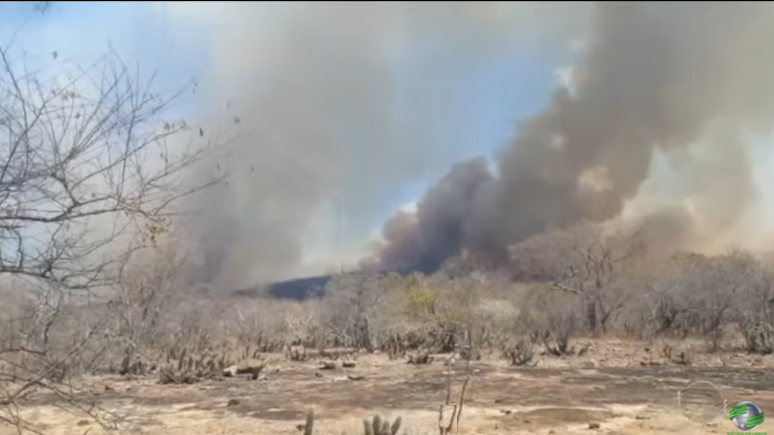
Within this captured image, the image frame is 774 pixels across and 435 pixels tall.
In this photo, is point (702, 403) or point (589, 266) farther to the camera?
point (589, 266)

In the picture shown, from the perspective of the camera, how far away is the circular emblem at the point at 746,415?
22.7 feet

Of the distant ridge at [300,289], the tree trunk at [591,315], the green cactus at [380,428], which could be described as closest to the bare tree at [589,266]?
the tree trunk at [591,315]

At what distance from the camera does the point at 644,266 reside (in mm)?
25156

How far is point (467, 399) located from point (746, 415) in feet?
10.6

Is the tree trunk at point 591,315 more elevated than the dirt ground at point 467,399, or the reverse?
the tree trunk at point 591,315

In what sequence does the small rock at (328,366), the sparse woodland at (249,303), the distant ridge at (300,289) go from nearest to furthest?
the sparse woodland at (249,303)
the small rock at (328,366)
the distant ridge at (300,289)

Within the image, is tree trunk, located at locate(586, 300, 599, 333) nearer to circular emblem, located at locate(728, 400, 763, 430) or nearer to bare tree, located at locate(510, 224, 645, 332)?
bare tree, located at locate(510, 224, 645, 332)

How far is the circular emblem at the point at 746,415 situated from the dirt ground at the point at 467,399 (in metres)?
0.11

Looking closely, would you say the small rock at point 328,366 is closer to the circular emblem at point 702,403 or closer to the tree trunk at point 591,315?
the circular emblem at point 702,403

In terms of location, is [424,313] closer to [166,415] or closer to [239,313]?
[239,313]

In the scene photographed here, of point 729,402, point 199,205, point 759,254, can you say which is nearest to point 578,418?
point 729,402

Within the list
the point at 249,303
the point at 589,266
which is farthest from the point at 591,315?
the point at 249,303

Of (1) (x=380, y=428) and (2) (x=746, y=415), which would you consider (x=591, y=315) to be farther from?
(1) (x=380, y=428)

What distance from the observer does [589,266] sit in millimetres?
25953
